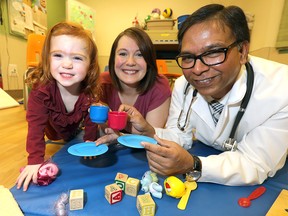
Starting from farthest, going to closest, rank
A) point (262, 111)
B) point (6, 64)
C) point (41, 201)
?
point (6, 64) < point (262, 111) < point (41, 201)

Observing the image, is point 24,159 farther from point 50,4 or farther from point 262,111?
point 50,4

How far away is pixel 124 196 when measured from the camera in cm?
58

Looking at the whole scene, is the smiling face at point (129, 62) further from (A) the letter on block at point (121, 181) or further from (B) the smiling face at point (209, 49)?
(A) the letter on block at point (121, 181)

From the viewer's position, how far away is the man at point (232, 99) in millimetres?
620

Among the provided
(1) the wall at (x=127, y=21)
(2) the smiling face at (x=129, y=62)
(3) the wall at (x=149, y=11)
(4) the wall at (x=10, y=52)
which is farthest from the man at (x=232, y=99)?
(4) the wall at (x=10, y=52)

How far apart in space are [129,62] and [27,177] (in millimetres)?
673

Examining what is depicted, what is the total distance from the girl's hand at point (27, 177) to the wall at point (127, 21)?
7.99 ft

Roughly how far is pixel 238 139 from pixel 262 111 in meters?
0.18

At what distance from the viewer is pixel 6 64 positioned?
A: 2594mm

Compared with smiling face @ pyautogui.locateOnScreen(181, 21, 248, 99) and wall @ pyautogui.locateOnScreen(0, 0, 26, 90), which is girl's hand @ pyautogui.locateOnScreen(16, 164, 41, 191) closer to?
smiling face @ pyautogui.locateOnScreen(181, 21, 248, 99)

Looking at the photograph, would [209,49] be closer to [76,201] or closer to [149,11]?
[76,201]

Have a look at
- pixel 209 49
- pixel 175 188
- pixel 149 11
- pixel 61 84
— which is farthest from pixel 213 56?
pixel 149 11

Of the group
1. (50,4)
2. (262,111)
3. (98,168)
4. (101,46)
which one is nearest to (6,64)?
(50,4)

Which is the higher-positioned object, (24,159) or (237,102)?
(237,102)
